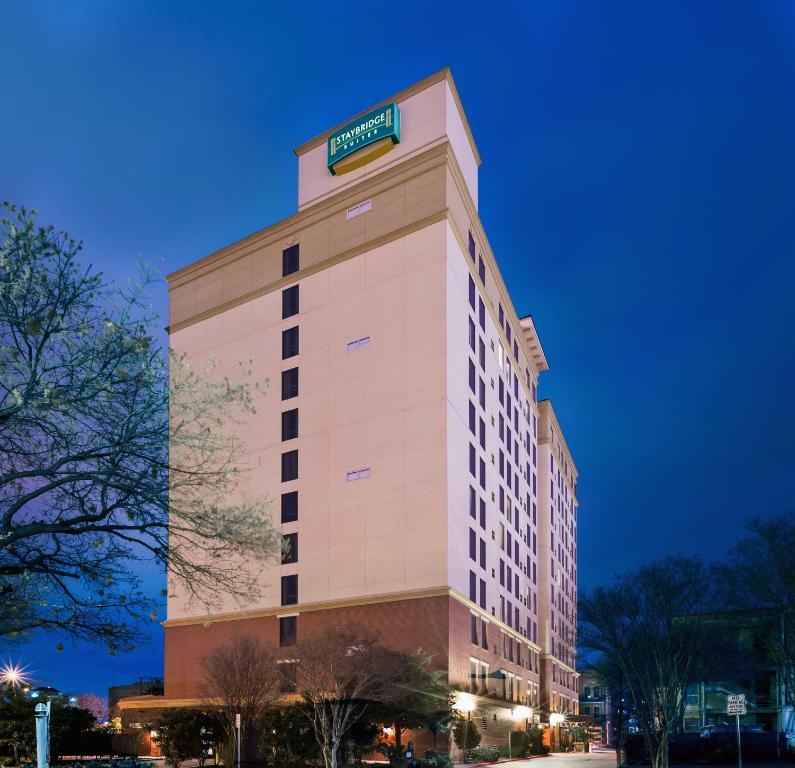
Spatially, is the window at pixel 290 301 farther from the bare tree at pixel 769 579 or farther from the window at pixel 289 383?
the bare tree at pixel 769 579

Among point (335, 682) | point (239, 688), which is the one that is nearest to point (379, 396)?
point (239, 688)

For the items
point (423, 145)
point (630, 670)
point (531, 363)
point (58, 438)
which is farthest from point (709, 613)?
point (531, 363)

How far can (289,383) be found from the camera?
63.9 m

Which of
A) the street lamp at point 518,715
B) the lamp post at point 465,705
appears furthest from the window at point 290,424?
the street lamp at point 518,715

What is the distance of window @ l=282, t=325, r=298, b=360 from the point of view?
6462 centimetres

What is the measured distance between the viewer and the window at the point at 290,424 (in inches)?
2470

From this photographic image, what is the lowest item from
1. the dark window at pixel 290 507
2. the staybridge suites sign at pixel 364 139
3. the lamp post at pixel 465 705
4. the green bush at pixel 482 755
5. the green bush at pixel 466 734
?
the green bush at pixel 482 755

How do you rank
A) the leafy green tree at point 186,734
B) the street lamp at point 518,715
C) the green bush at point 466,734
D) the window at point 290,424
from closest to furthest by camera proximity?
the leafy green tree at point 186,734, the green bush at point 466,734, the window at point 290,424, the street lamp at point 518,715

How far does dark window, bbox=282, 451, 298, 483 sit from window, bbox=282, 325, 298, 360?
759 centimetres

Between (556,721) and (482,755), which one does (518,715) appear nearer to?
(482,755)

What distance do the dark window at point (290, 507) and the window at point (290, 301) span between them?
14.0 metres

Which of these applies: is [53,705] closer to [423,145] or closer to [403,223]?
[403,223]

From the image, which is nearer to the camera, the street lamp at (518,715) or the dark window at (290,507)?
the dark window at (290,507)

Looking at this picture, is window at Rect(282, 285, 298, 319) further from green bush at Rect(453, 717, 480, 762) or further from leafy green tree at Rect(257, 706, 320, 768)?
leafy green tree at Rect(257, 706, 320, 768)
